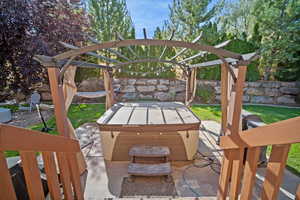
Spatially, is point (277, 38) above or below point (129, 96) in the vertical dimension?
above

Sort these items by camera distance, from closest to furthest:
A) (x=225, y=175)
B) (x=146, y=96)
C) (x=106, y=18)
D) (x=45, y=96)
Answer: (x=225, y=175), (x=45, y=96), (x=106, y=18), (x=146, y=96)

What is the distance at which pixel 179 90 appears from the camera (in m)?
7.40

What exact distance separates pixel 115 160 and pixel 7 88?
518 cm

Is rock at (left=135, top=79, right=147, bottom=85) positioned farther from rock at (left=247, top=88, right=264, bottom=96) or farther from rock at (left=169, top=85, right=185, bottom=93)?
rock at (left=247, top=88, right=264, bottom=96)

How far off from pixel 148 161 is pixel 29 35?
4.84 m

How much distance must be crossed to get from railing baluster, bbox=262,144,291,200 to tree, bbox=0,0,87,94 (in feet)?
17.1

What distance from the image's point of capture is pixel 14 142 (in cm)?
63

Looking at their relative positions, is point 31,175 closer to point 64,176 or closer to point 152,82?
Answer: point 64,176

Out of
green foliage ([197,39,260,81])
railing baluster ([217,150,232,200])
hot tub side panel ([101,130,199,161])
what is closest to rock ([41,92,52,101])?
hot tub side panel ([101,130,199,161])

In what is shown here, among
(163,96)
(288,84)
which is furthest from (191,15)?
(288,84)

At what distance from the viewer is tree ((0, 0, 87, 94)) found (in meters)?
3.95

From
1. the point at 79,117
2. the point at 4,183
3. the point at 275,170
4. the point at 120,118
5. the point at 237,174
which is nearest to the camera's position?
the point at 4,183

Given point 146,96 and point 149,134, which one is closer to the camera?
point 149,134

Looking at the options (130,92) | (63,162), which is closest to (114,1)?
(130,92)
